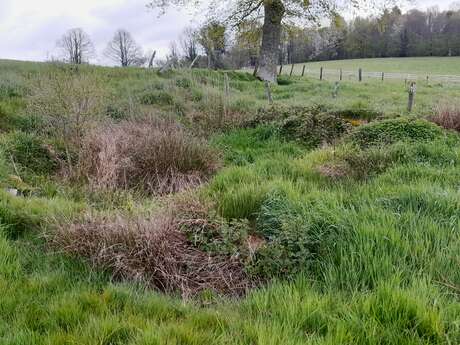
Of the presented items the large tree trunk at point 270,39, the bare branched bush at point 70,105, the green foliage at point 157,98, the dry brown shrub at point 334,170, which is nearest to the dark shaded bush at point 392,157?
the dry brown shrub at point 334,170

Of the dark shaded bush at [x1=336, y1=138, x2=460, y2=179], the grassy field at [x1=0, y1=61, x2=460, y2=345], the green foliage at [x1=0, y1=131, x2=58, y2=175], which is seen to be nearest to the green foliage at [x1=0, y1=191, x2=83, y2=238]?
the grassy field at [x1=0, y1=61, x2=460, y2=345]

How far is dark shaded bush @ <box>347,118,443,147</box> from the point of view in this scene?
23.5 feet

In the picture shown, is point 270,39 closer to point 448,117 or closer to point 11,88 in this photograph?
point 11,88

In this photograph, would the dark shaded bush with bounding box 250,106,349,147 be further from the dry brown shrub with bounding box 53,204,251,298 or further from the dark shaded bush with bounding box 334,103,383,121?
the dry brown shrub with bounding box 53,204,251,298

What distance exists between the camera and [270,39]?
21.2 metres

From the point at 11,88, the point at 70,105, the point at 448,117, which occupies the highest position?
the point at 11,88

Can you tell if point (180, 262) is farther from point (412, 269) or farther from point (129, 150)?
point (129, 150)

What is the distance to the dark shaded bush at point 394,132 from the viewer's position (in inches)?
282

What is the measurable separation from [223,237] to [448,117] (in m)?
6.76

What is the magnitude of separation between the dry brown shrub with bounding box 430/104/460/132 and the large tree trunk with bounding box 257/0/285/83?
43.2ft

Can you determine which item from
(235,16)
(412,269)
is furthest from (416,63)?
(412,269)

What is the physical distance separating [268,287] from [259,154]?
16.8 ft

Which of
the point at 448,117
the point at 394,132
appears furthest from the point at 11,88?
the point at 448,117

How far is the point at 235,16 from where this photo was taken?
21.2 m
